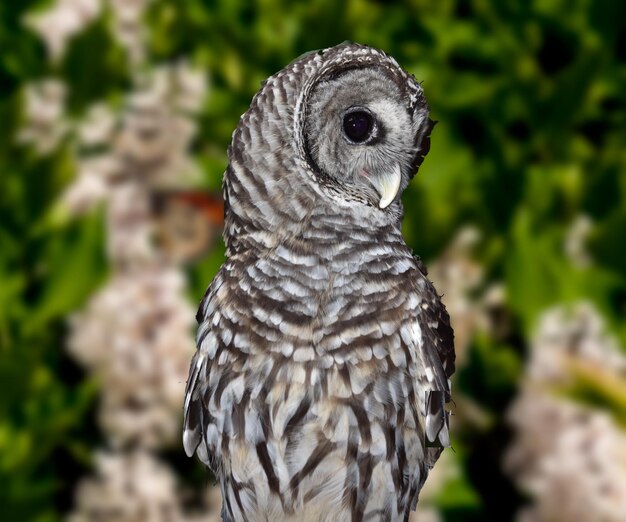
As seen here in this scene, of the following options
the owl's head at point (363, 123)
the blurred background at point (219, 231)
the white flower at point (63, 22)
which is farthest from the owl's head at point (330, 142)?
the white flower at point (63, 22)

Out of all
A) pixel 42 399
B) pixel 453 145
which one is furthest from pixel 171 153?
pixel 453 145

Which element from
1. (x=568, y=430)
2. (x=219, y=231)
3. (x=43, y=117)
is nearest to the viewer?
(x=568, y=430)

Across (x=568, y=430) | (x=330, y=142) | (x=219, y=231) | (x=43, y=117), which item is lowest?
(x=330, y=142)

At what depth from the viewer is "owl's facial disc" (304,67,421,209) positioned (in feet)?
2.87

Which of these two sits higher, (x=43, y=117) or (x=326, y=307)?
(x=43, y=117)

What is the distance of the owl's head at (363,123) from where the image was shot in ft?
2.85

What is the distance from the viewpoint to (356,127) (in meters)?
0.89

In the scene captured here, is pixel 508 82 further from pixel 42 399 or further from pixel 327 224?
pixel 327 224

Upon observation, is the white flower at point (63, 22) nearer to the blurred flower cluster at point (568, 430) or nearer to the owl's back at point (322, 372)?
the blurred flower cluster at point (568, 430)

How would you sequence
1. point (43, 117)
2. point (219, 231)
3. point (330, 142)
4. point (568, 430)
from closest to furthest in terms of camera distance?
point (330, 142)
point (568, 430)
point (219, 231)
point (43, 117)

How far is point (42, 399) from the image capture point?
1.95 m

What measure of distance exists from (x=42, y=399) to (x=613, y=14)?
1.61 metres

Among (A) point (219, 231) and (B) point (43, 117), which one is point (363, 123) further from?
(B) point (43, 117)

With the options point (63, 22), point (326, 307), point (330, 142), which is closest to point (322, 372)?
point (326, 307)
